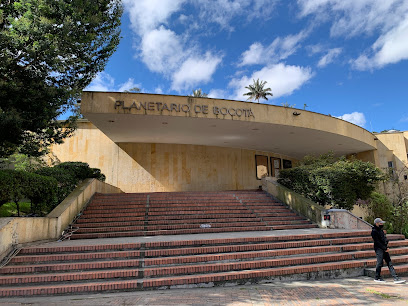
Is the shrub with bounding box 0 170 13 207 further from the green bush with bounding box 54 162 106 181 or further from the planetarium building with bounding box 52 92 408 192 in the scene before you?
the planetarium building with bounding box 52 92 408 192

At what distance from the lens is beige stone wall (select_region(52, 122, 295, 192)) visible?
16.0 m

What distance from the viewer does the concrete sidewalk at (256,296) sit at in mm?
4508

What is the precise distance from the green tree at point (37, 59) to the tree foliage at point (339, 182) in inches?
380

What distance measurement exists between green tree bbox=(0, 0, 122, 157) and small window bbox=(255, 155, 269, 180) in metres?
12.7

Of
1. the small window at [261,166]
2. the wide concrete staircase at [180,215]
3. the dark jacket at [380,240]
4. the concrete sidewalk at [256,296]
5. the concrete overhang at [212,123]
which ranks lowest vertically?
the concrete sidewalk at [256,296]

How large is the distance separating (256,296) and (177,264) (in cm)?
182

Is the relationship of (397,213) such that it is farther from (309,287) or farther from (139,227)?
(139,227)

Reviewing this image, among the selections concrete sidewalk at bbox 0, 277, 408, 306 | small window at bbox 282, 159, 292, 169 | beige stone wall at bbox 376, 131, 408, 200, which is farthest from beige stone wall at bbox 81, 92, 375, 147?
concrete sidewalk at bbox 0, 277, 408, 306

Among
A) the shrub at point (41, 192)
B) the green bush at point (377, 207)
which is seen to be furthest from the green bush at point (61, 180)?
the green bush at point (377, 207)

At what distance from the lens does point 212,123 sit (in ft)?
41.4

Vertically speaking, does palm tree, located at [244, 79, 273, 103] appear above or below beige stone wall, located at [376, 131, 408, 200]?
above

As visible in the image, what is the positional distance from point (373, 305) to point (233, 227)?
5.17 meters

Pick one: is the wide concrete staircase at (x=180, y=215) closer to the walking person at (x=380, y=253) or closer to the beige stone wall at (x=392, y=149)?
the walking person at (x=380, y=253)

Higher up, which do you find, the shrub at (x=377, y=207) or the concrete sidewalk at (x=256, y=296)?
the shrub at (x=377, y=207)
